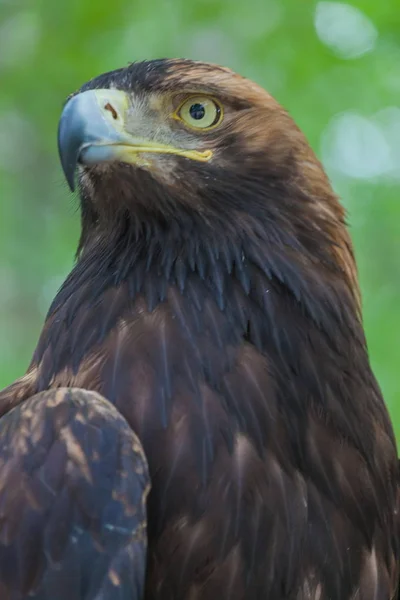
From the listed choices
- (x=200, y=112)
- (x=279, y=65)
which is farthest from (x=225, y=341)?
(x=279, y=65)

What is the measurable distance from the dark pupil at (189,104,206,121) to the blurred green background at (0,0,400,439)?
291 centimetres

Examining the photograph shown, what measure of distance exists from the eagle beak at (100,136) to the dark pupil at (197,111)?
132mm

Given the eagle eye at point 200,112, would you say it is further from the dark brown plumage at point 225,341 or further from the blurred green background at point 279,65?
the blurred green background at point 279,65

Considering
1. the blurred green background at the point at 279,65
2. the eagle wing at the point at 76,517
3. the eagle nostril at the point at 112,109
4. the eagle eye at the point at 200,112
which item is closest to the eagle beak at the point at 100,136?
the eagle nostril at the point at 112,109

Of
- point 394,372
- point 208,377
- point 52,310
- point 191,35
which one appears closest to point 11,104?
point 191,35

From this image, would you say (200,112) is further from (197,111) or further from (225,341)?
(225,341)

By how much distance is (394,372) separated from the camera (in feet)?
19.1

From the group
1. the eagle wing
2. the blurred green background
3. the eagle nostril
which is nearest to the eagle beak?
the eagle nostril

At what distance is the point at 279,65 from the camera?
6.36m

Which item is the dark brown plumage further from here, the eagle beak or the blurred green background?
the blurred green background

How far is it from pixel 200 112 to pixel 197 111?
11mm

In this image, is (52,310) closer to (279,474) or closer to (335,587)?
(279,474)

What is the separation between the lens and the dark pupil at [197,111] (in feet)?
9.80

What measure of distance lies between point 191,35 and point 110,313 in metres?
4.17
